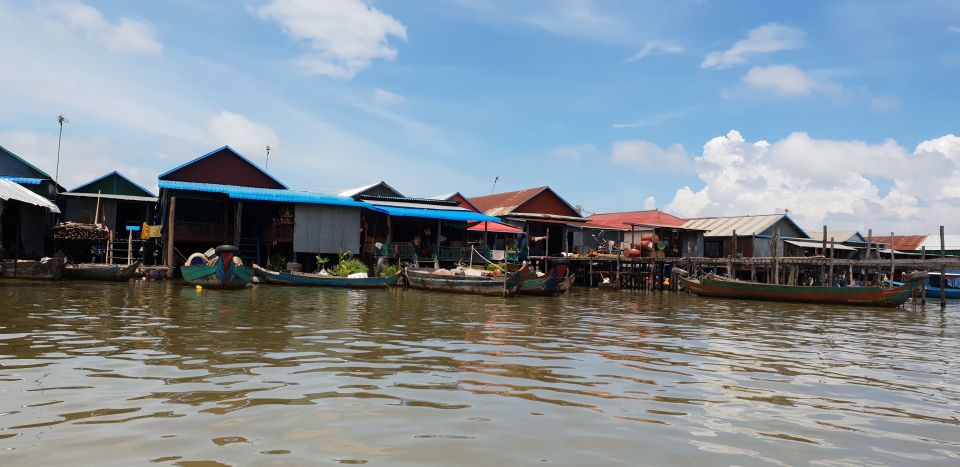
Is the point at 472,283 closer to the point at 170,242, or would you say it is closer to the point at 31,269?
the point at 170,242

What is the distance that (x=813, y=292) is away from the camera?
25.2m

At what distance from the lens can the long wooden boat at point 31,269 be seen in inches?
889

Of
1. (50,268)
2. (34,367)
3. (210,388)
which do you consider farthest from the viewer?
(50,268)

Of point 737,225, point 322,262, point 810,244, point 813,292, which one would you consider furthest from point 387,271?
point 810,244

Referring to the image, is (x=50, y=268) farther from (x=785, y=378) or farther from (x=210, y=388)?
(x=785, y=378)

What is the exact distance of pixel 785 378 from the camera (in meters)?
8.10

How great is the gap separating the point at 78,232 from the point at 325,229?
1023 centimetres

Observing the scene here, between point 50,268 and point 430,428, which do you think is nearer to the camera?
point 430,428

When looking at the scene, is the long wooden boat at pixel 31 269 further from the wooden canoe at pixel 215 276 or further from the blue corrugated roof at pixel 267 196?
the blue corrugated roof at pixel 267 196

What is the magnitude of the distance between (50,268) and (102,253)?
6411 mm

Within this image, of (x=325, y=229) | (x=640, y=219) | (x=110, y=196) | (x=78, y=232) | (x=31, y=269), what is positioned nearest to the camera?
(x=31, y=269)

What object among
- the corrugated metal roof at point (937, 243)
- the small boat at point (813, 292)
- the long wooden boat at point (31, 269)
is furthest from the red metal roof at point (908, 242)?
the long wooden boat at point (31, 269)

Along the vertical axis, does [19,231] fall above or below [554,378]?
above

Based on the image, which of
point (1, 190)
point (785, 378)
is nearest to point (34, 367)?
point (785, 378)
